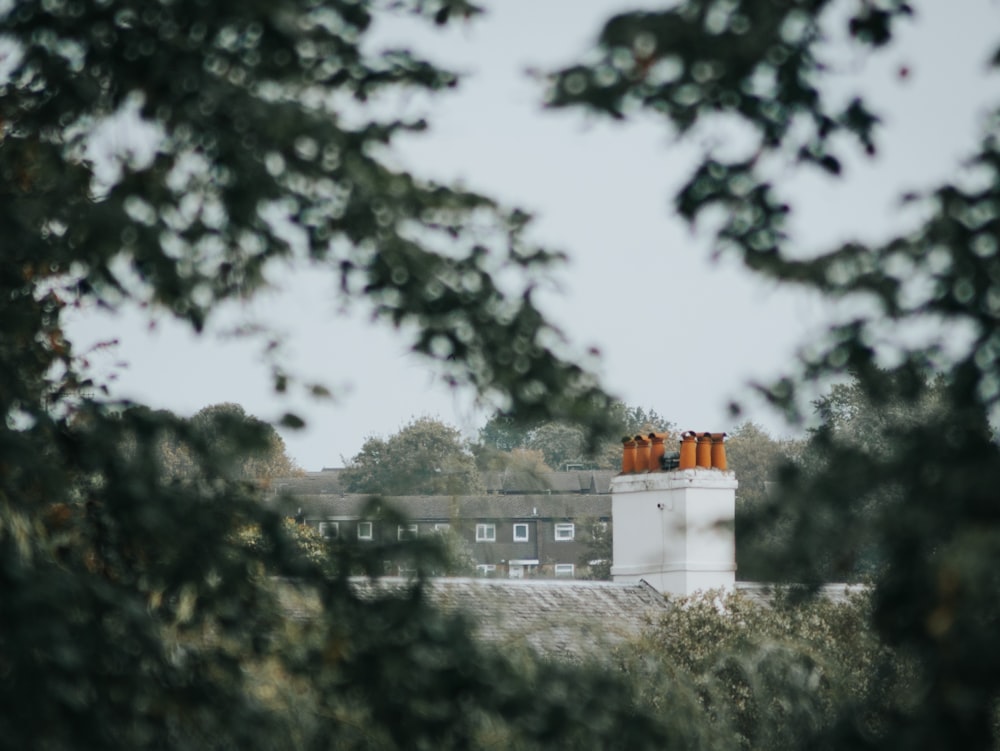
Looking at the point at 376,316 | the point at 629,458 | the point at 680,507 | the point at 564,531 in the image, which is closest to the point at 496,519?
the point at 376,316

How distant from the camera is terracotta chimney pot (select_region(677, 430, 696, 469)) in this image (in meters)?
23.8

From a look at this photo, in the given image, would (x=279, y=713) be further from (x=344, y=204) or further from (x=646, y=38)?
(x=646, y=38)

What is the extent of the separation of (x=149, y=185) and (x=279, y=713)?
1.65m

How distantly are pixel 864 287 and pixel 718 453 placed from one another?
65.1ft

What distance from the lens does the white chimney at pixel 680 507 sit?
23.6 m

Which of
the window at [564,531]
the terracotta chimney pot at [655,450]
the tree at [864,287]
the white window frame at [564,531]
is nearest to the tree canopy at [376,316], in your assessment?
the tree at [864,287]

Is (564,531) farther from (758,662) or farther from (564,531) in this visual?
(758,662)

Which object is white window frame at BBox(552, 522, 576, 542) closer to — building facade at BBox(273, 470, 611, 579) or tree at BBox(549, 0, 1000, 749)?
building facade at BBox(273, 470, 611, 579)

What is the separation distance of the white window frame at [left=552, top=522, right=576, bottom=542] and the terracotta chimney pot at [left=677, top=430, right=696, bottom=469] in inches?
2554


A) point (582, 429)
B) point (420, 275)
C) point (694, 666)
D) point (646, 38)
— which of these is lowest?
point (694, 666)

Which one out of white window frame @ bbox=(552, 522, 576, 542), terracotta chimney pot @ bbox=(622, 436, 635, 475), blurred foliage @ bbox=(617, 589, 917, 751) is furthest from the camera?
white window frame @ bbox=(552, 522, 576, 542)

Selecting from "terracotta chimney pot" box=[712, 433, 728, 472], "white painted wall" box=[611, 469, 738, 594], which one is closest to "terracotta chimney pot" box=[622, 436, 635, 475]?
"white painted wall" box=[611, 469, 738, 594]

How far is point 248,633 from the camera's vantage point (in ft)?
15.9

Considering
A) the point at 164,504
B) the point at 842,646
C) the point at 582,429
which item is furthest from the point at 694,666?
the point at 164,504
